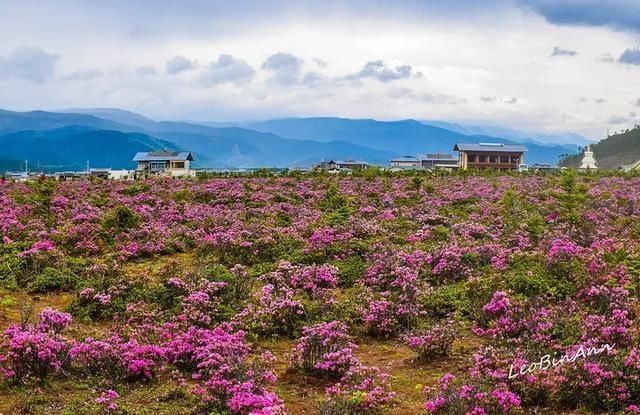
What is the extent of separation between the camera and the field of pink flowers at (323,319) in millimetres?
8266

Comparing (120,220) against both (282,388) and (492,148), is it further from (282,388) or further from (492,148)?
(492,148)

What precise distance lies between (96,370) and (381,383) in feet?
14.2

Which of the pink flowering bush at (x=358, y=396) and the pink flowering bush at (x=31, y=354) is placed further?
the pink flowering bush at (x=31, y=354)

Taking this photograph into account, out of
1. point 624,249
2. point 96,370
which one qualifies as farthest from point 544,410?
point 624,249

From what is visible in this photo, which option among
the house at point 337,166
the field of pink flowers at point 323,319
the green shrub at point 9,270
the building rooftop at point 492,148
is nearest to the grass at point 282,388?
the field of pink flowers at point 323,319

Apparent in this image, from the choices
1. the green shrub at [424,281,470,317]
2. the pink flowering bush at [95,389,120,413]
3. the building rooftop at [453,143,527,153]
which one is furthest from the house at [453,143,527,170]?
the pink flowering bush at [95,389,120,413]

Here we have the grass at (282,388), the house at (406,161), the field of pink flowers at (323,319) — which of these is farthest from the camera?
the house at (406,161)

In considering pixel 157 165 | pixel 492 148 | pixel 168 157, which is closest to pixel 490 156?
pixel 492 148

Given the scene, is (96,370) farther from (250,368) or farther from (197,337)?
(250,368)

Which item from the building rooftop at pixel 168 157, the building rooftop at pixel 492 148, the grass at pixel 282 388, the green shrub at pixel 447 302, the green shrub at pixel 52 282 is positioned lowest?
the grass at pixel 282 388

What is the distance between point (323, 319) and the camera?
12.0 metres

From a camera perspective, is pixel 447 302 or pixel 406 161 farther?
pixel 406 161

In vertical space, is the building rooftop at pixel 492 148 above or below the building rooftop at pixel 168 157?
above

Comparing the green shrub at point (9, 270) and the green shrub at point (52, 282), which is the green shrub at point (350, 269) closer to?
the green shrub at point (52, 282)
